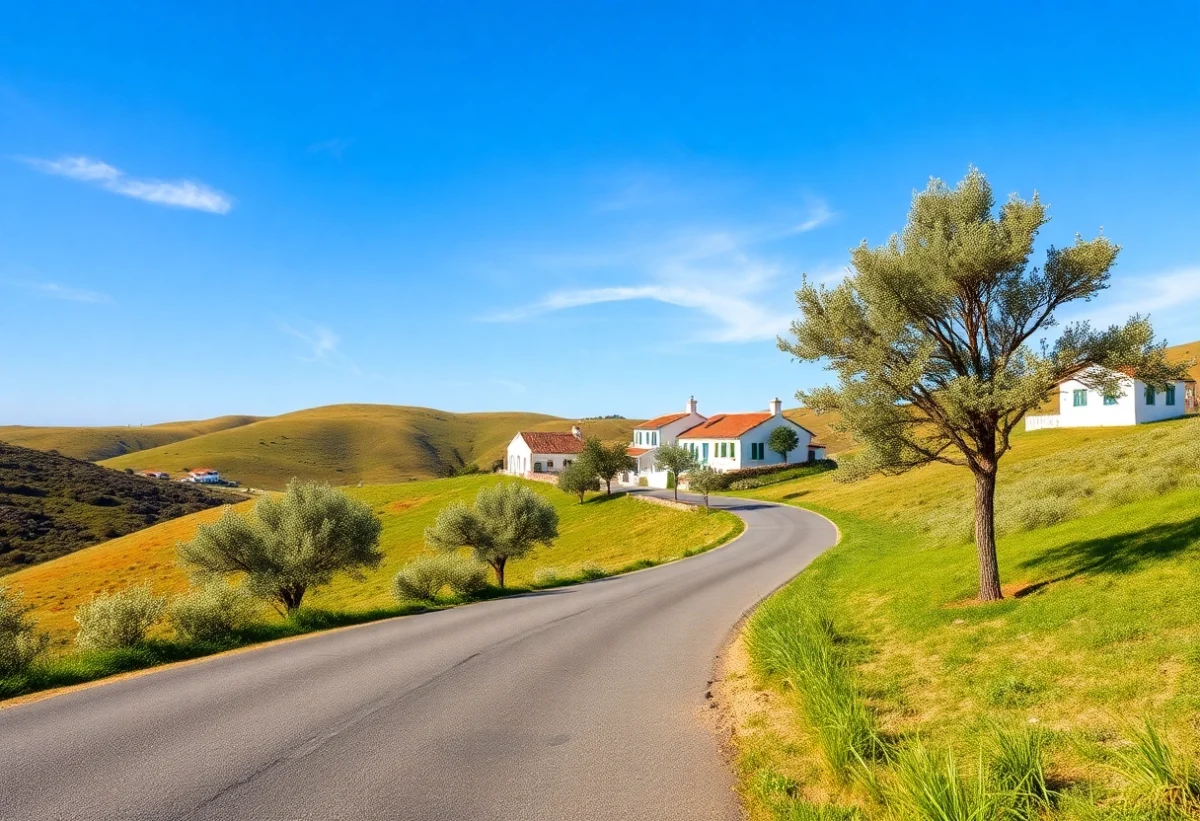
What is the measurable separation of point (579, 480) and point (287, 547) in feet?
135

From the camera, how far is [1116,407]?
50906 mm

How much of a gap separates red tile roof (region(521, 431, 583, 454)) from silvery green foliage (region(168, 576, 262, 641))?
74.9m

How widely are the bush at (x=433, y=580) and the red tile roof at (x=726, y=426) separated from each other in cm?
5050

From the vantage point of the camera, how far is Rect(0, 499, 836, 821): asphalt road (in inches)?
272

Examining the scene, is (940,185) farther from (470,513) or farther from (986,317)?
(470,513)

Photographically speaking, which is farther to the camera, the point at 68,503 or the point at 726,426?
the point at 68,503

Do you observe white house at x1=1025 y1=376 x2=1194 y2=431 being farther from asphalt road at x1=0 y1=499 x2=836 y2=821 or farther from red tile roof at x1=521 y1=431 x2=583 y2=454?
red tile roof at x1=521 y1=431 x2=583 y2=454

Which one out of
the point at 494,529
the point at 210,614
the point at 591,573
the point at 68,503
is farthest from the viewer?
the point at 68,503

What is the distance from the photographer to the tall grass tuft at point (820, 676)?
7211 millimetres

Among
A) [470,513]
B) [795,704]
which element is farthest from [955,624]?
[470,513]

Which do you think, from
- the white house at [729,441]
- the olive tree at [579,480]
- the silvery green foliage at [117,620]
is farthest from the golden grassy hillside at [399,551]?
the silvery green foliage at [117,620]

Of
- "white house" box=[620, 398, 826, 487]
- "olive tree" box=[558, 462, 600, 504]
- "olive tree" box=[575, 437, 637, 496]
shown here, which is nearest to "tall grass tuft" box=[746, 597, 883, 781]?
"olive tree" box=[575, 437, 637, 496]

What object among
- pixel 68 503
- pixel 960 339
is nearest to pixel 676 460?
pixel 960 339

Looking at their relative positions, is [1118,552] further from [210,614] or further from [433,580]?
[210,614]
